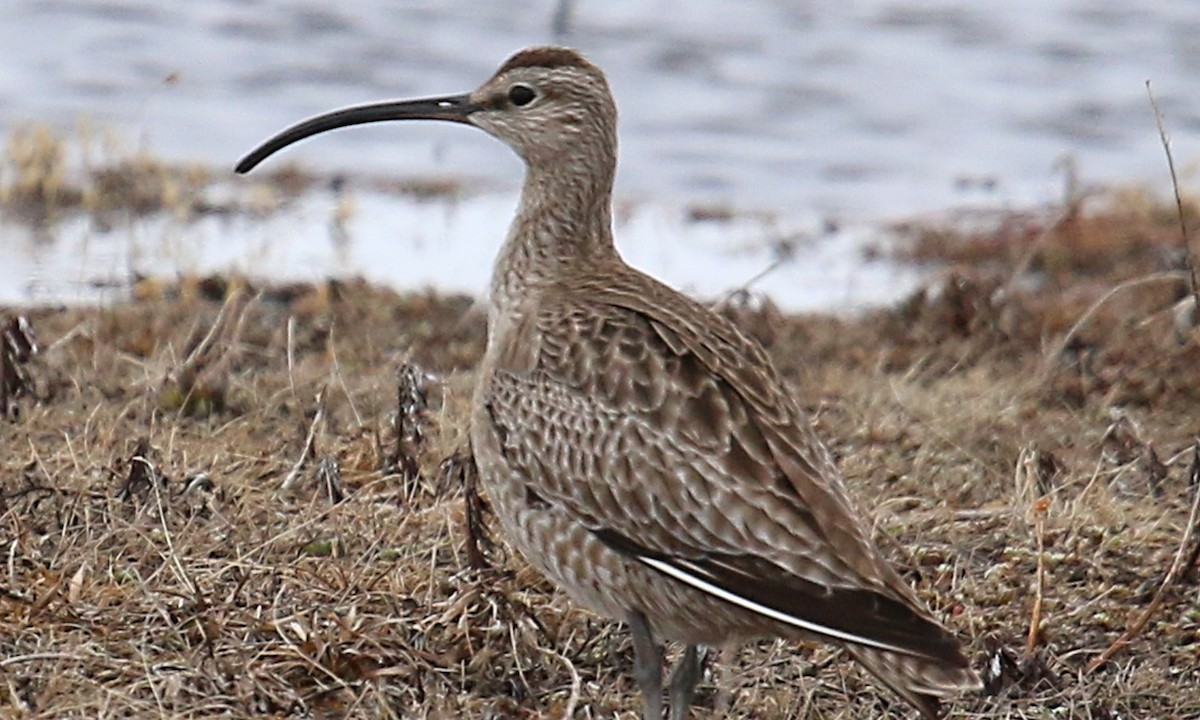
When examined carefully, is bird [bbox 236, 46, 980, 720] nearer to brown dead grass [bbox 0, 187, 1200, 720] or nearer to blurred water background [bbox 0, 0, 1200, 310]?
brown dead grass [bbox 0, 187, 1200, 720]

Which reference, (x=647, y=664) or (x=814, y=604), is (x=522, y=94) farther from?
(x=814, y=604)

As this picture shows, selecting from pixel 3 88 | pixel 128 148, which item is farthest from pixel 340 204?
pixel 3 88

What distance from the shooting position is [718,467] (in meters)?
5.02

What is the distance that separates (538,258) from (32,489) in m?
1.40

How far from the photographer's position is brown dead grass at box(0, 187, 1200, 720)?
5.30 meters

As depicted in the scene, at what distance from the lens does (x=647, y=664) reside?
5137mm

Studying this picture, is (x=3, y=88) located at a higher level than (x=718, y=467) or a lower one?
lower

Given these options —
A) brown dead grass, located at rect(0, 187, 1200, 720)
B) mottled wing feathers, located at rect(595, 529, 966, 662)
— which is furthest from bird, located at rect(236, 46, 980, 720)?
brown dead grass, located at rect(0, 187, 1200, 720)

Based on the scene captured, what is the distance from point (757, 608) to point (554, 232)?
4.91 ft

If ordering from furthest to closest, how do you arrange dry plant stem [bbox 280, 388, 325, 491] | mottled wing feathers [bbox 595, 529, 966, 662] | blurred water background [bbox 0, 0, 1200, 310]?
1. blurred water background [bbox 0, 0, 1200, 310]
2. dry plant stem [bbox 280, 388, 325, 491]
3. mottled wing feathers [bbox 595, 529, 966, 662]

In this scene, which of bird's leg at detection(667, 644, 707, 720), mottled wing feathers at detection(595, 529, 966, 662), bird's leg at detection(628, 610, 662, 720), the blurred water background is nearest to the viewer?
mottled wing feathers at detection(595, 529, 966, 662)

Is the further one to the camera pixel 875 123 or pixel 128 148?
pixel 875 123

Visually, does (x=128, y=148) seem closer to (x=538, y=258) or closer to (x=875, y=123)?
(x=875, y=123)

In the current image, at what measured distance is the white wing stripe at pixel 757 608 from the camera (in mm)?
4668
